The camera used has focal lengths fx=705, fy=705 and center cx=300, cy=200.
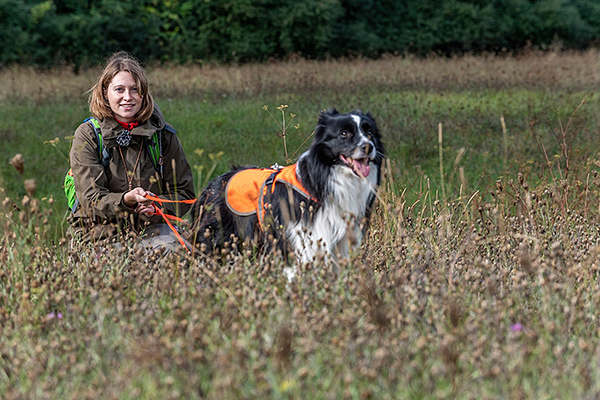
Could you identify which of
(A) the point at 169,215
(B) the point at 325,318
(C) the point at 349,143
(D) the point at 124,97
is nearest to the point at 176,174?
(A) the point at 169,215

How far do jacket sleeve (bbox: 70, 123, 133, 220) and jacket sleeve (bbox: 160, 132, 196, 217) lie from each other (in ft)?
1.25

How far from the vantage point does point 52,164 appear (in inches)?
331

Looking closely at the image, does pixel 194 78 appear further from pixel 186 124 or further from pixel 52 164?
pixel 52 164

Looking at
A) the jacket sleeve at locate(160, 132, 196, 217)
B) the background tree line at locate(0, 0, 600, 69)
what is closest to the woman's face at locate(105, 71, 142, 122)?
the jacket sleeve at locate(160, 132, 196, 217)

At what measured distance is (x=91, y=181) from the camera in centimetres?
405

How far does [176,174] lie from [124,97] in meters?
0.61

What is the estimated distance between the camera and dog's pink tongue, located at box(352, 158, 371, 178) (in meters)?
3.81

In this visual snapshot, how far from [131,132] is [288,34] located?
850 inches

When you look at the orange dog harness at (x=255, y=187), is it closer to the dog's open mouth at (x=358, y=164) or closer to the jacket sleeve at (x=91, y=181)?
the dog's open mouth at (x=358, y=164)

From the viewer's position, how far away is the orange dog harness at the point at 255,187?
3998mm

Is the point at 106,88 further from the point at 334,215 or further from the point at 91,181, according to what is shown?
the point at 334,215

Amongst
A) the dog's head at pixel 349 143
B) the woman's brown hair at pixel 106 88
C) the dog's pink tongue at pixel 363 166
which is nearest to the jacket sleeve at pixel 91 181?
the woman's brown hair at pixel 106 88

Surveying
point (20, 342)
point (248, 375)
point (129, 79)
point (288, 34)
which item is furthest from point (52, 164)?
point (288, 34)

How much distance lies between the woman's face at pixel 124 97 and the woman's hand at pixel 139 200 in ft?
1.73
